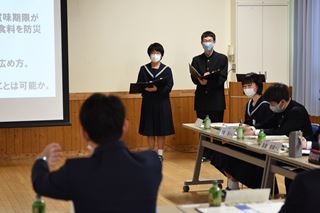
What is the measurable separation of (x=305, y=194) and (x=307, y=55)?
5950 mm

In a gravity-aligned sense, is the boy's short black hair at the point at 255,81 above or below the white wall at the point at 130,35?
below

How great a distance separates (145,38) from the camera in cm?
813

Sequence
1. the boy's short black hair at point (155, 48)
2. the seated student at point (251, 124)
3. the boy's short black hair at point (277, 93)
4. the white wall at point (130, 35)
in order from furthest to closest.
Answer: the white wall at point (130, 35) → the boy's short black hair at point (155, 48) → the seated student at point (251, 124) → the boy's short black hair at point (277, 93)

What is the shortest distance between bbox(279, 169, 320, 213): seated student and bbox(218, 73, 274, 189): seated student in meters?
2.88

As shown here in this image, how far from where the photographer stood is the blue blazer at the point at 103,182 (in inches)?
81.6

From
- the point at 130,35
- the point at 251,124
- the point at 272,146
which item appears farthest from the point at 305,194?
the point at 130,35

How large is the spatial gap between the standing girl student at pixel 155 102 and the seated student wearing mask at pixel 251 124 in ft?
6.07

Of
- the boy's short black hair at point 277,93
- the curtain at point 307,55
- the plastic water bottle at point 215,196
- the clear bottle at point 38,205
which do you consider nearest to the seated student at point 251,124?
the boy's short black hair at point 277,93

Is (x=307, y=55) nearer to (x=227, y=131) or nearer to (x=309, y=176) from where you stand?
(x=227, y=131)

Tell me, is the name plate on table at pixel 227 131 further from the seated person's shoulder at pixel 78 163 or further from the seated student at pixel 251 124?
the seated person's shoulder at pixel 78 163

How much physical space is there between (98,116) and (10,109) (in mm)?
4671

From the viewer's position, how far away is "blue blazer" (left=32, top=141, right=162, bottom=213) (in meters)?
2.07

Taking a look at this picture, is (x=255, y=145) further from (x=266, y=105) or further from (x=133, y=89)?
(x=133, y=89)

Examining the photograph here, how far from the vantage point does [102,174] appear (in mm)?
2080
